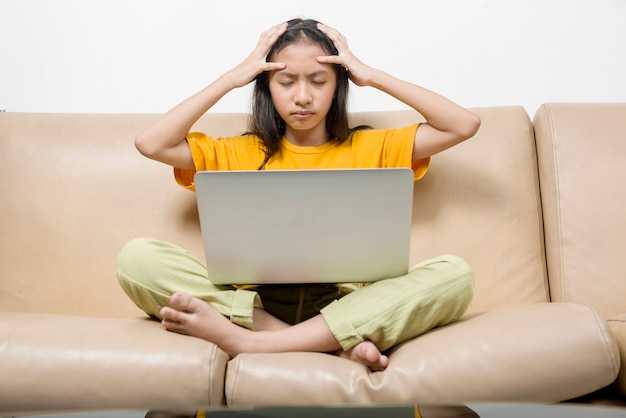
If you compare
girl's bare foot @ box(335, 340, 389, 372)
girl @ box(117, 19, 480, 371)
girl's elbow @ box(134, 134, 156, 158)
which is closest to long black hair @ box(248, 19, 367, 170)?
girl @ box(117, 19, 480, 371)

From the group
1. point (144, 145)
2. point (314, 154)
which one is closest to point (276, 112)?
point (314, 154)

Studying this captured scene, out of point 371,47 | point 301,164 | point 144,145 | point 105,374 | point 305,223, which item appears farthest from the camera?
point 371,47

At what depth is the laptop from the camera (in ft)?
3.54

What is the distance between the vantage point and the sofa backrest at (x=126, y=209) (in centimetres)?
154

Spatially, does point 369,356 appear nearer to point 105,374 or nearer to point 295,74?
point 105,374

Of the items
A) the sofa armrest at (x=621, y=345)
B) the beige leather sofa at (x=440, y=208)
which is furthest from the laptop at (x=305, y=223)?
the sofa armrest at (x=621, y=345)

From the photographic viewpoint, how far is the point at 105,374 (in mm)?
1014

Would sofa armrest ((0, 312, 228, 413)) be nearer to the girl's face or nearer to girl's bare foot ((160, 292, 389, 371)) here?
girl's bare foot ((160, 292, 389, 371))

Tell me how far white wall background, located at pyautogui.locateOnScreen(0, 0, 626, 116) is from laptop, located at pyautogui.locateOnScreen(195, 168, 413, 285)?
2.72 feet

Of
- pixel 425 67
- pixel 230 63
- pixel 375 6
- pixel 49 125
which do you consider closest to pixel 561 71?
pixel 425 67

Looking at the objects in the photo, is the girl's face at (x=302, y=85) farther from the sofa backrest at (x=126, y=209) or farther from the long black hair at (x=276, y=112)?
the sofa backrest at (x=126, y=209)

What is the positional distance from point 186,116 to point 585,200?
90 cm

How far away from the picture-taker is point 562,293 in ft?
5.01

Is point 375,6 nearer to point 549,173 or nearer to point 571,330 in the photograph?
point 549,173
